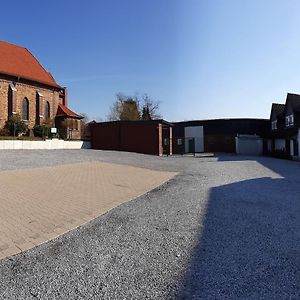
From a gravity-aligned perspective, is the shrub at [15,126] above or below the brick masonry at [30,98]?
below

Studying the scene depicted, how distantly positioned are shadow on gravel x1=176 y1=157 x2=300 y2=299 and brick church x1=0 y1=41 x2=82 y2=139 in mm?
34127

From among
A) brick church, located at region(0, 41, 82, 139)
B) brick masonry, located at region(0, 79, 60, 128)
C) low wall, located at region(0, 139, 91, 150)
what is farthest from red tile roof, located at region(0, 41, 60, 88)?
low wall, located at region(0, 139, 91, 150)

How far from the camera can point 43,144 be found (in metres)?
30.9

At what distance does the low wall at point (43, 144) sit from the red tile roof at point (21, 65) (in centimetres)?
1118

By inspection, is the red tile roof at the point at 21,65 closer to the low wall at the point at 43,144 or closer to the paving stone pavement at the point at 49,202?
the low wall at the point at 43,144

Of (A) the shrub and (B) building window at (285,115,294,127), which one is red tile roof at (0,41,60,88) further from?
(B) building window at (285,115,294,127)

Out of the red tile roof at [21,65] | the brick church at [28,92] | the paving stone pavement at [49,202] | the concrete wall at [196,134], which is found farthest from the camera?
Result: the concrete wall at [196,134]

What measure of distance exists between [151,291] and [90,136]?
36.7m

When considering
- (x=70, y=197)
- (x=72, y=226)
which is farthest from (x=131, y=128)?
(x=72, y=226)

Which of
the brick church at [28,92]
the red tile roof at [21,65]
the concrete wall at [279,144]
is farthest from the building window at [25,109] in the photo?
the concrete wall at [279,144]

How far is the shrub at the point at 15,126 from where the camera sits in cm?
3366

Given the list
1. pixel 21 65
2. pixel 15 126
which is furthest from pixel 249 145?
pixel 21 65

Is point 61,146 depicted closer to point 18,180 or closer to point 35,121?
point 35,121

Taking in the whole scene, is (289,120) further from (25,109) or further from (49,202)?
(49,202)
